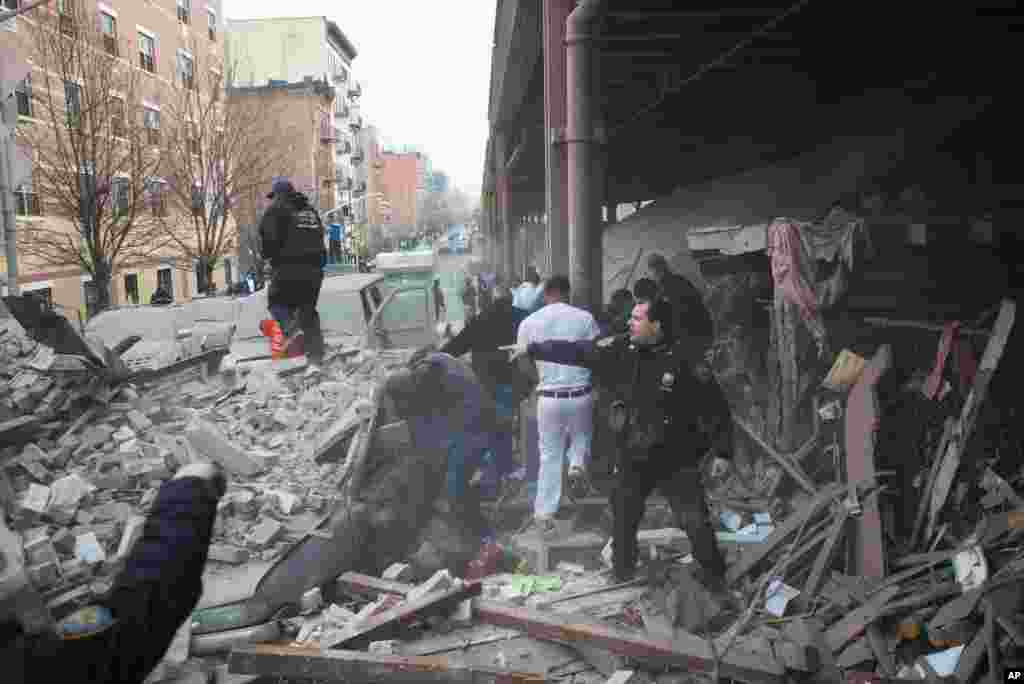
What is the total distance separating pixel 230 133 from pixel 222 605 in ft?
83.6

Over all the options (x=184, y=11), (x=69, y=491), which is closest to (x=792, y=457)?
(x=69, y=491)

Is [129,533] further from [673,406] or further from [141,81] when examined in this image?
[141,81]

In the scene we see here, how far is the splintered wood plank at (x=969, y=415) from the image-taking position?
5359 mm

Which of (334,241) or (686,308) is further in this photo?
(334,241)

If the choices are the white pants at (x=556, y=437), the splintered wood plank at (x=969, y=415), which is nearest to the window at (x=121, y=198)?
the white pants at (x=556, y=437)

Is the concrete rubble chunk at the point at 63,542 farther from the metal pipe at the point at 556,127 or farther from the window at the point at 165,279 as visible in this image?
the window at the point at 165,279

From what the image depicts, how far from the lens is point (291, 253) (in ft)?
28.0

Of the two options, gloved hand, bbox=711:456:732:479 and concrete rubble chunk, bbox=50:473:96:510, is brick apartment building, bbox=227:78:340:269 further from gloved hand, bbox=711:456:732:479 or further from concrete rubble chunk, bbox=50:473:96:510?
gloved hand, bbox=711:456:732:479

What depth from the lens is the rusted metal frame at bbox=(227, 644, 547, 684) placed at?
13.9 ft

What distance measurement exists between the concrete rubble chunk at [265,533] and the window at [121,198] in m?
19.2

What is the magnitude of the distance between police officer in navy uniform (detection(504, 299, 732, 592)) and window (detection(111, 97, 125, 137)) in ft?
68.2

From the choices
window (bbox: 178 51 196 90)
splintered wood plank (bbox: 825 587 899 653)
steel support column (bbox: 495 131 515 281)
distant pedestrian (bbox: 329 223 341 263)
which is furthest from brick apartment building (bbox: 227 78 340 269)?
splintered wood plank (bbox: 825 587 899 653)

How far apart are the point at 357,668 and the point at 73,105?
68.3 feet

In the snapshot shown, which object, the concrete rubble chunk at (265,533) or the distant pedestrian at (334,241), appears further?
the distant pedestrian at (334,241)
